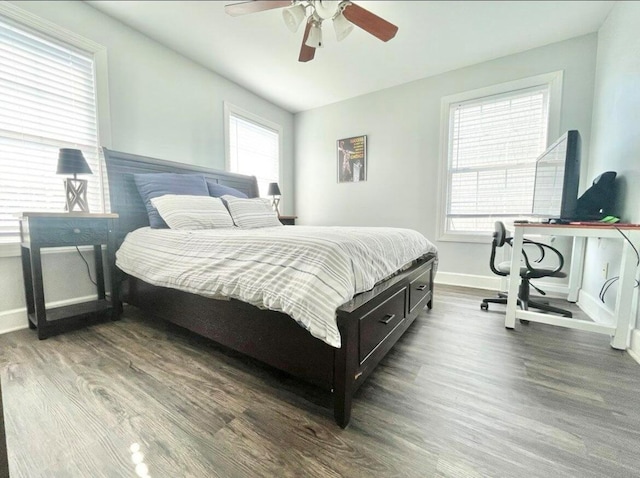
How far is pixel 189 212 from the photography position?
2061mm

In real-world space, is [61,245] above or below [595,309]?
above

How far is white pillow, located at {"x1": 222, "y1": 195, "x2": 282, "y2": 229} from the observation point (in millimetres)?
2408

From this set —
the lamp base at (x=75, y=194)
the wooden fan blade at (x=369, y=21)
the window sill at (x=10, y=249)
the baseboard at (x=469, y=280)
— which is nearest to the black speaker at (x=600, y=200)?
the baseboard at (x=469, y=280)

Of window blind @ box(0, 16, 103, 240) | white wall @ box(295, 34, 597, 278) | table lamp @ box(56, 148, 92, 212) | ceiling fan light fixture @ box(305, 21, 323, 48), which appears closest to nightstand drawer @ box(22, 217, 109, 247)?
table lamp @ box(56, 148, 92, 212)

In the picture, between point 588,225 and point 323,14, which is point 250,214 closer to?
point 323,14

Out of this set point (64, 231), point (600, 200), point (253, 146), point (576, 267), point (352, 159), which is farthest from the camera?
point (352, 159)

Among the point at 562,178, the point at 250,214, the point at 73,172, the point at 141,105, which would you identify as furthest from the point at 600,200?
the point at 141,105

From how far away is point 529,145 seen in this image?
9.47 feet

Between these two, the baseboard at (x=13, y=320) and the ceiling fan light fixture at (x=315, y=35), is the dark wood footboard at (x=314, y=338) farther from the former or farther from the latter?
the ceiling fan light fixture at (x=315, y=35)

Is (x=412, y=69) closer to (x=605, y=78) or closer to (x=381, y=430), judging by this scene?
(x=605, y=78)

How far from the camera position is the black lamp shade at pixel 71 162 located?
1.86 meters

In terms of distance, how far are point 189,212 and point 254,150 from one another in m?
2.13

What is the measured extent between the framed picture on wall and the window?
106 centimetres

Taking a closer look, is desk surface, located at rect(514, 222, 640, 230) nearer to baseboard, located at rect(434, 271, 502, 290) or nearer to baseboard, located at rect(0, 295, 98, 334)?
baseboard, located at rect(434, 271, 502, 290)
